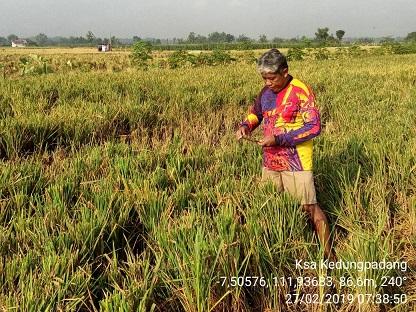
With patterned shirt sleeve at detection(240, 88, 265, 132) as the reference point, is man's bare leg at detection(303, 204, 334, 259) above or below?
below

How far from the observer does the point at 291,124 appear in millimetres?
2646

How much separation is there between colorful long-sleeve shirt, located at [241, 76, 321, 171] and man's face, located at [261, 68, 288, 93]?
0.16 feet

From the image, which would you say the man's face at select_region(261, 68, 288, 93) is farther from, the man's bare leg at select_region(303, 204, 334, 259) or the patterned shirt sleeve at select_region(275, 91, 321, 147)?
the man's bare leg at select_region(303, 204, 334, 259)

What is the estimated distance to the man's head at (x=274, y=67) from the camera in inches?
98.5

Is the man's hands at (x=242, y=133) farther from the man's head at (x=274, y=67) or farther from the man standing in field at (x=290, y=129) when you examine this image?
the man's head at (x=274, y=67)

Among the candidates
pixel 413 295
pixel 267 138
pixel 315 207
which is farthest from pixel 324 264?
pixel 267 138

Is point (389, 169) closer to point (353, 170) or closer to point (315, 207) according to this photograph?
point (353, 170)

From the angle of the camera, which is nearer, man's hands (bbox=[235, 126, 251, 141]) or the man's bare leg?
the man's bare leg

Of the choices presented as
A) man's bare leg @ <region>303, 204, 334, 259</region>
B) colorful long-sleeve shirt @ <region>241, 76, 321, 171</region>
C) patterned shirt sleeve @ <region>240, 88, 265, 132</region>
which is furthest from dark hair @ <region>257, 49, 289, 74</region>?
man's bare leg @ <region>303, 204, 334, 259</region>

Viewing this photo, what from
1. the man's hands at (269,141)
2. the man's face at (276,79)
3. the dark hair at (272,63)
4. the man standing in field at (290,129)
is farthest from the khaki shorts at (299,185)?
the dark hair at (272,63)

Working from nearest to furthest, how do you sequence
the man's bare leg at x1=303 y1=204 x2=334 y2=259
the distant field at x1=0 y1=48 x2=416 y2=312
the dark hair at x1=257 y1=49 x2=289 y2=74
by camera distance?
1. the distant field at x1=0 y1=48 x2=416 y2=312
2. the man's bare leg at x1=303 y1=204 x2=334 y2=259
3. the dark hair at x1=257 y1=49 x2=289 y2=74

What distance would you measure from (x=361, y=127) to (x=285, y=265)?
3.46 m

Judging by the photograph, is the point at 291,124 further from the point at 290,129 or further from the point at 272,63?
the point at 272,63

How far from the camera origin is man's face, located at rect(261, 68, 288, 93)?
255cm
